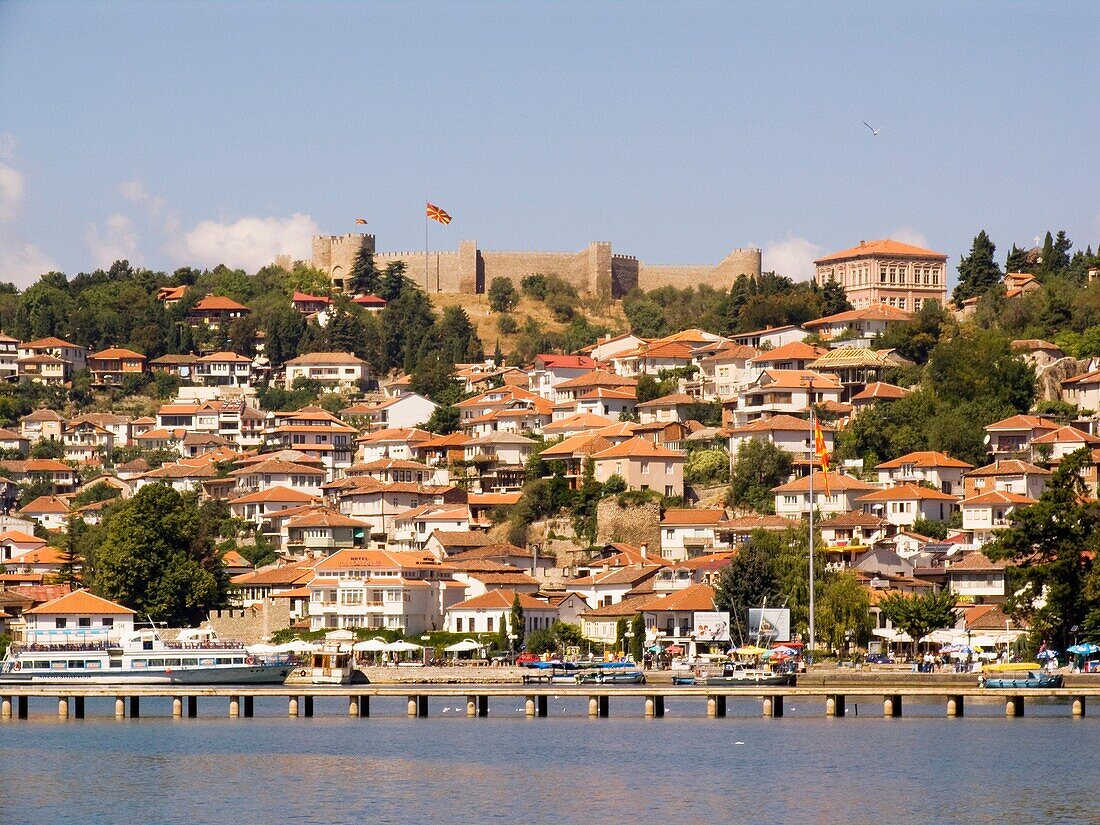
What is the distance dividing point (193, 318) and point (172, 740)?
8634 centimetres

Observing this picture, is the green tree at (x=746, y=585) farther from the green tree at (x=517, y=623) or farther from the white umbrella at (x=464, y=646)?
the white umbrella at (x=464, y=646)

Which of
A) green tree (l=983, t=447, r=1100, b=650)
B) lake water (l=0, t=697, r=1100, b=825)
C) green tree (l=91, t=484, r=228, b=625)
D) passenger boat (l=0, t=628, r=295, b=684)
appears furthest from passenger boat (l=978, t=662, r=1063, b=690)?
green tree (l=91, t=484, r=228, b=625)

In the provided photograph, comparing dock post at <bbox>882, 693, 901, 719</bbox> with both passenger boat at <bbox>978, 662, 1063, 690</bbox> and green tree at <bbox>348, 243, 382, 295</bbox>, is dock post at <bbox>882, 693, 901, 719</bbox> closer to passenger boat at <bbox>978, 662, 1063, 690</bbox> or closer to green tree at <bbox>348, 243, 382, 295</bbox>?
passenger boat at <bbox>978, 662, 1063, 690</bbox>

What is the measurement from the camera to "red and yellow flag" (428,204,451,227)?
136 meters

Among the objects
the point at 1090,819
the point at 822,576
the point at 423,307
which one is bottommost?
the point at 1090,819

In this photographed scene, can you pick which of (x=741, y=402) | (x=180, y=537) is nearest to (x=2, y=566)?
(x=180, y=537)

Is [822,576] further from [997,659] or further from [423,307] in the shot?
[423,307]

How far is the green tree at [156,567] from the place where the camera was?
269 ft

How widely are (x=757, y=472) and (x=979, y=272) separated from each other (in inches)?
1107

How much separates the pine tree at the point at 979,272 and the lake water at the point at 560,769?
171 feet

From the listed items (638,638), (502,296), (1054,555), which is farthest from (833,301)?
(1054,555)

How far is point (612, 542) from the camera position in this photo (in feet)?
287

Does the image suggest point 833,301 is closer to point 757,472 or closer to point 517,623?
point 757,472

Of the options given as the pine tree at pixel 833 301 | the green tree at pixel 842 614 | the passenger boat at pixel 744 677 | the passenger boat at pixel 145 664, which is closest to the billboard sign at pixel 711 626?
the green tree at pixel 842 614
